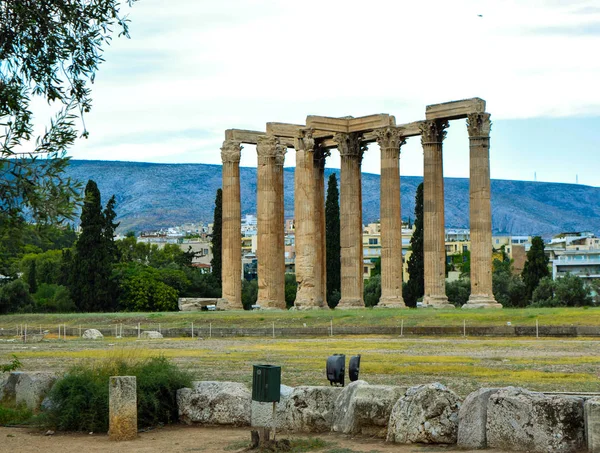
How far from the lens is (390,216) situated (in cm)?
6081

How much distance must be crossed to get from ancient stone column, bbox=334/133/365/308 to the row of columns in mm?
57

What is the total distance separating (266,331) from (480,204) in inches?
591

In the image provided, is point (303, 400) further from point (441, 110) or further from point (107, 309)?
point (107, 309)

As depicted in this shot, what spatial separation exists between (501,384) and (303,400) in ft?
15.3

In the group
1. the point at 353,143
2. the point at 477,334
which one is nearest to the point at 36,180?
the point at 477,334

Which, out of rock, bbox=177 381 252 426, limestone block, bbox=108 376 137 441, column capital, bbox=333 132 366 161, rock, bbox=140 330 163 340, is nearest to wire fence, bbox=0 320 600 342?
rock, bbox=140 330 163 340

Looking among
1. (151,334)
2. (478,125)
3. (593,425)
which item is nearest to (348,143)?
(478,125)

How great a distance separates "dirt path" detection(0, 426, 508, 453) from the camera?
640 inches

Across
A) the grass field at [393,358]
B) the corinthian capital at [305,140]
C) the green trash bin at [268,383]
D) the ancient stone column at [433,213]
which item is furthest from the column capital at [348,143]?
the green trash bin at [268,383]

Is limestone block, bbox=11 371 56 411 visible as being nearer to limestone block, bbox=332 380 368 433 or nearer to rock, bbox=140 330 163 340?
limestone block, bbox=332 380 368 433

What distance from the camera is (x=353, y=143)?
62.3 m

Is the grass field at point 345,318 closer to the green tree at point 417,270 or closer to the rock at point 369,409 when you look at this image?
the green tree at point 417,270

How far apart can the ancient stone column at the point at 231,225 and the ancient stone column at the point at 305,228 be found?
16.0 ft

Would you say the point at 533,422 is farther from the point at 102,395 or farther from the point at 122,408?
the point at 102,395
